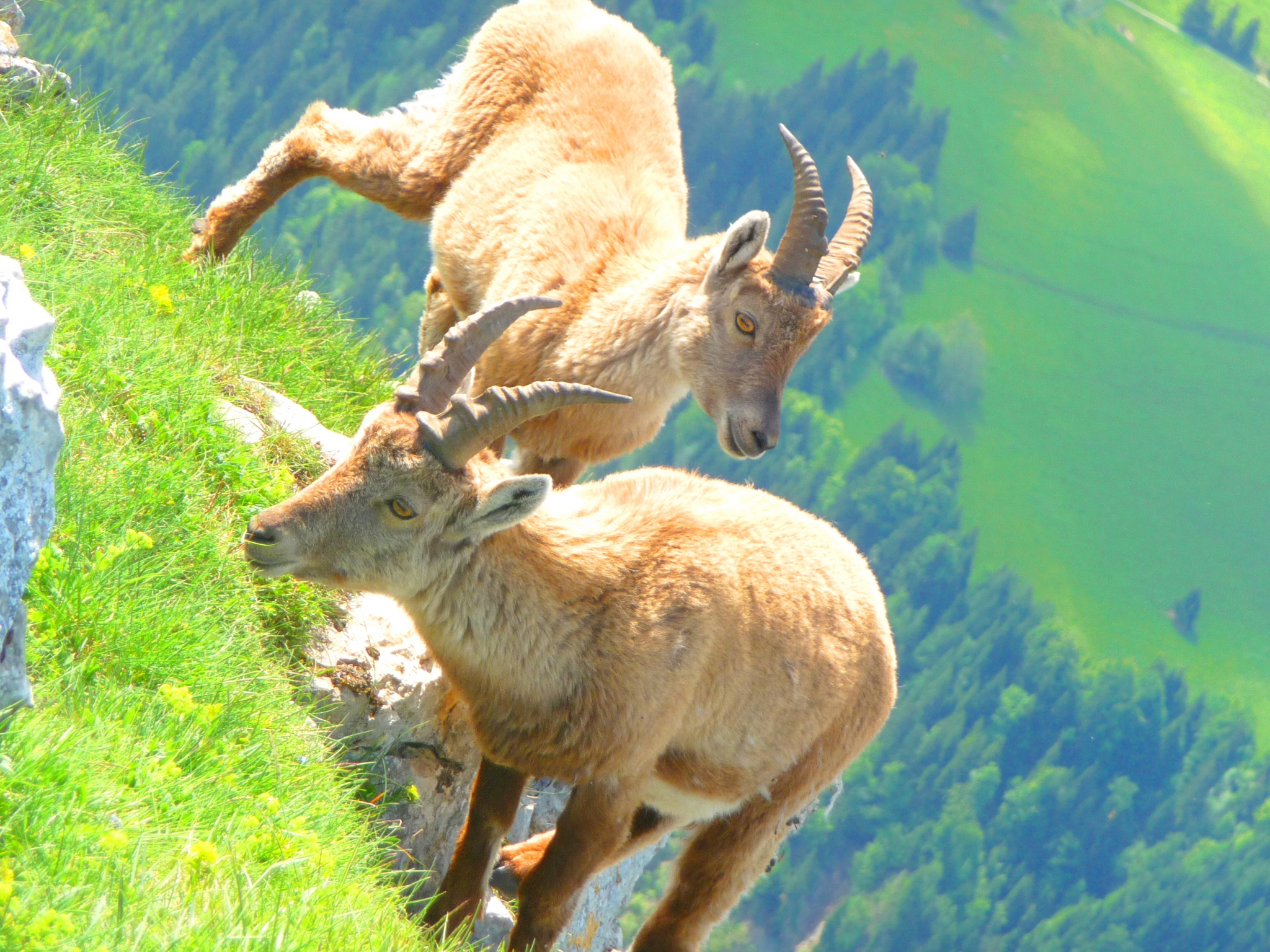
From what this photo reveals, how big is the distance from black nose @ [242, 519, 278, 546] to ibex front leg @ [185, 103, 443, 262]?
448 centimetres

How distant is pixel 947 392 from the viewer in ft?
296

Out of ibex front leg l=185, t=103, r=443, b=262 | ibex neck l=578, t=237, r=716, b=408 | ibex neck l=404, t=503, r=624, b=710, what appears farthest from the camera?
ibex front leg l=185, t=103, r=443, b=262

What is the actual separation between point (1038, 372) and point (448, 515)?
95.7m

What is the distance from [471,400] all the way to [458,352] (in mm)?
205

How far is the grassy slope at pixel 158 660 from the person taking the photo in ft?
11.0

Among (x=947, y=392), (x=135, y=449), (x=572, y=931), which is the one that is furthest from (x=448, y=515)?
(x=947, y=392)

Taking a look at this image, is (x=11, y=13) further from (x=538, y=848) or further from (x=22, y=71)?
(x=538, y=848)

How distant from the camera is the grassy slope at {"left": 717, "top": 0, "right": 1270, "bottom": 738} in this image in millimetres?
84812

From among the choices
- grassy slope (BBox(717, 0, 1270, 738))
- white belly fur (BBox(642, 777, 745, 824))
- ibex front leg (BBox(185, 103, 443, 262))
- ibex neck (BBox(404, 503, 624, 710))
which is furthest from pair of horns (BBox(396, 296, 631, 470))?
grassy slope (BBox(717, 0, 1270, 738))

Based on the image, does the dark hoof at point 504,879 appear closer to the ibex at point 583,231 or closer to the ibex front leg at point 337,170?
the ibex at point 583,231

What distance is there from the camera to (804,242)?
24.6 ft

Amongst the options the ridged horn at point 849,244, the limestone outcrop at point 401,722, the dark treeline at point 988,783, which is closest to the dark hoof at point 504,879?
the limestone outcrop at point 401,722

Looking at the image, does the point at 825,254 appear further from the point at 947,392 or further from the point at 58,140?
the point at 947,392

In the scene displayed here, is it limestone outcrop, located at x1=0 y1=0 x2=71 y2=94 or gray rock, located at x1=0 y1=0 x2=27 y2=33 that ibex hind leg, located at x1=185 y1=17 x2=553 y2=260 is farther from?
gray rock, located at x1=0 y1=0 x2=27 y2=33
